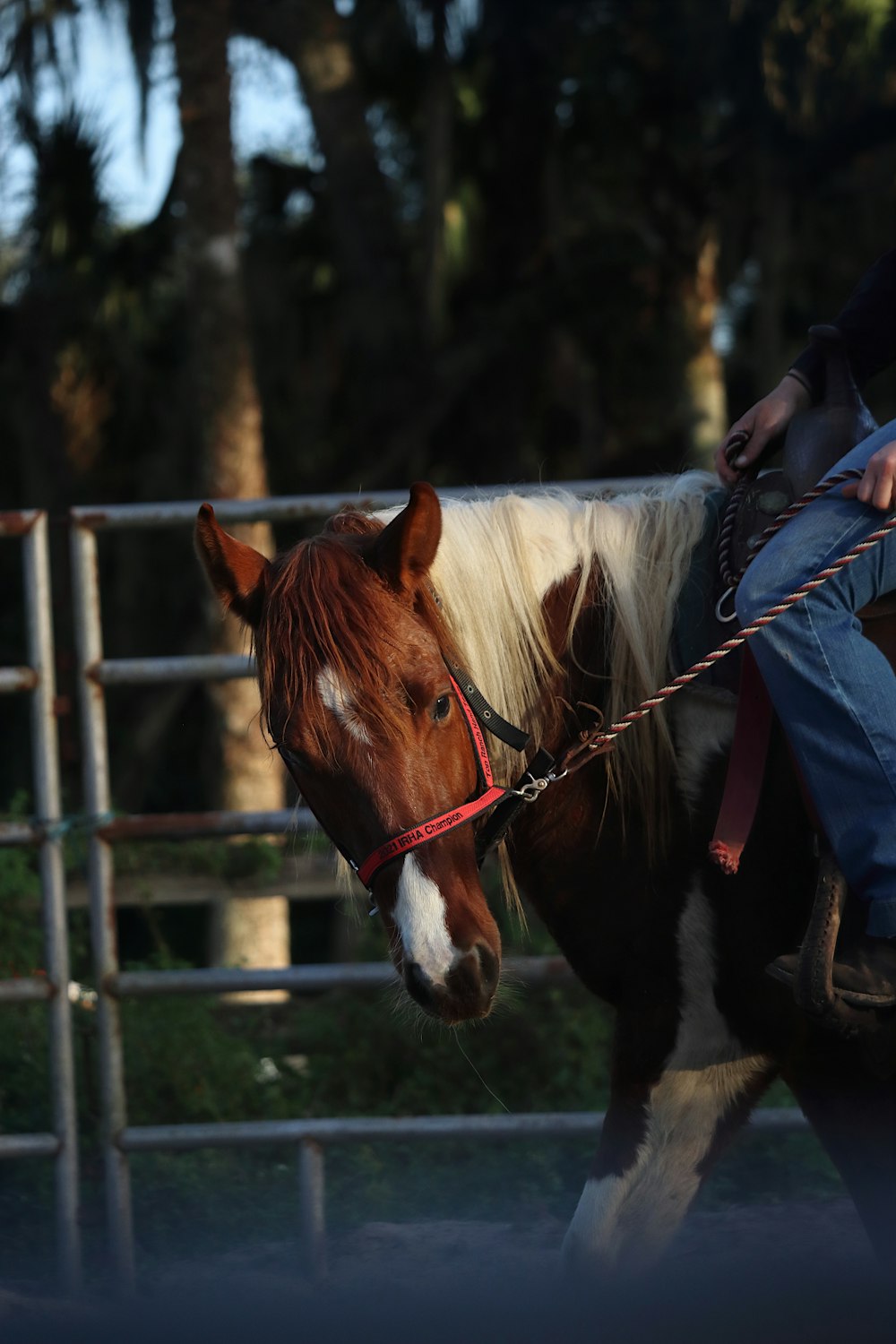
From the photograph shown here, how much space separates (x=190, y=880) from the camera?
4270 millimetres

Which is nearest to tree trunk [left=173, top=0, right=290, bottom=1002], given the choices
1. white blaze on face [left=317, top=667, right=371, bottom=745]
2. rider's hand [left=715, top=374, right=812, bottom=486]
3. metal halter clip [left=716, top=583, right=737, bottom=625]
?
rider's hand [left=715, top=374, right=812, bottom=486]

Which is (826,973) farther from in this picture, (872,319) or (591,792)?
(872,319)

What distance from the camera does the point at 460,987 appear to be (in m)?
1.99

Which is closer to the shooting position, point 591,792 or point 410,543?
point 410,543

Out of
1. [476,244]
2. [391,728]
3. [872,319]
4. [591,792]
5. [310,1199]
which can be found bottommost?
[310,1199]

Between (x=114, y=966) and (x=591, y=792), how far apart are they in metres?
1.90

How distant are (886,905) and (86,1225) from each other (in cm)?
298

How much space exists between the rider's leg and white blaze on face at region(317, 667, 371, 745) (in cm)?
65

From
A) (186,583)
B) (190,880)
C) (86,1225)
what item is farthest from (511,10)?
(86,1225)

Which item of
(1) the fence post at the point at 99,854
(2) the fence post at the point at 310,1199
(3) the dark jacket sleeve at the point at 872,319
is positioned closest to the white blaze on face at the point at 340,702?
(3) the dark jacket sleeve at the point at 872,319

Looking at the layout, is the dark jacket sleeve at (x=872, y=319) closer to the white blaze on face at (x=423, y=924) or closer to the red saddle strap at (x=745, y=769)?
the red saddle strap at (x=745, y=769)

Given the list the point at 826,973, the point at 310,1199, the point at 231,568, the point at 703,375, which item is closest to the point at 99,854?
the point at 310,1199

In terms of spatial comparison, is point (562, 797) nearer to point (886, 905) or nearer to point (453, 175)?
point (886, 905)

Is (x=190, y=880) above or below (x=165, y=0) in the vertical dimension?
below
